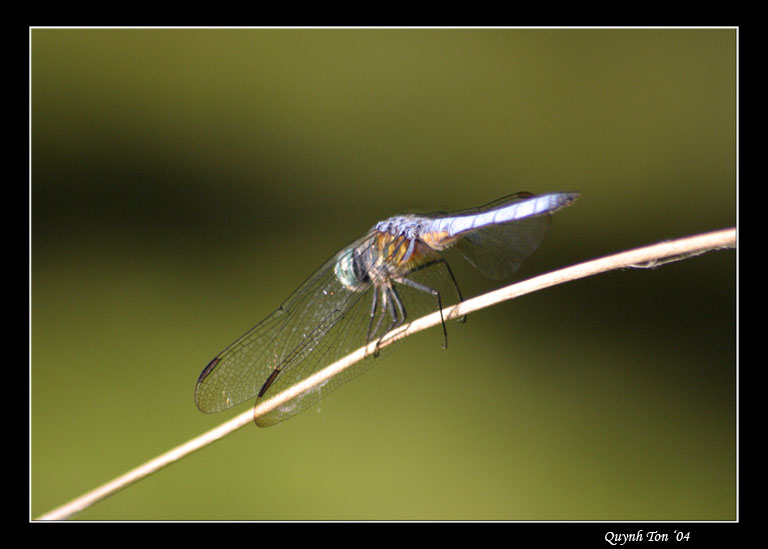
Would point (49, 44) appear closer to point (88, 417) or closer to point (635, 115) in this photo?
point (88, 417)

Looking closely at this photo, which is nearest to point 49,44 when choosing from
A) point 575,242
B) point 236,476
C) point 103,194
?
point 103,194

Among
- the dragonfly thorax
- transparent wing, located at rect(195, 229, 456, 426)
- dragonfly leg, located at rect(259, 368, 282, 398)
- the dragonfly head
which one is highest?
the dragonfly thorax

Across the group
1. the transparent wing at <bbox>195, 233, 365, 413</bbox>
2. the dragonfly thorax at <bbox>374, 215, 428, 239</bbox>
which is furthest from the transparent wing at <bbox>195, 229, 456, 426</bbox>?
the dragonfly thorax at <bbox>374, 215, 428, 239</bbox>

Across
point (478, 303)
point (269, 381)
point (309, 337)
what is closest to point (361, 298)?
point (309, 337)

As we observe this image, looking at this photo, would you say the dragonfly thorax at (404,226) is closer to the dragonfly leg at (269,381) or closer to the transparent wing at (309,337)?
the transparent wing at (309,337)

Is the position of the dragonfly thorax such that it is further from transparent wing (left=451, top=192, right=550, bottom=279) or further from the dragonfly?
transparent wing (left=451, top=192, right=550, bottom=279)

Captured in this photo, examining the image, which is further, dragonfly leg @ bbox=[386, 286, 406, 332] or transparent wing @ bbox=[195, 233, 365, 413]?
dragonfly leg @ bbox=[386, 286, 406, 332]

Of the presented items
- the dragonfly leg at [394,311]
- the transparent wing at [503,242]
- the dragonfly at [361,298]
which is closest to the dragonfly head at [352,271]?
the dragonfly at [361,298]
